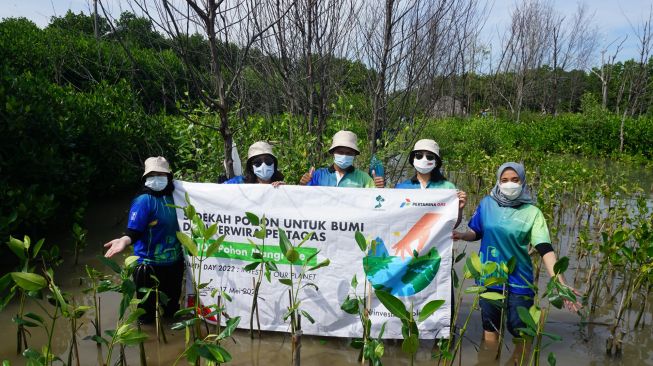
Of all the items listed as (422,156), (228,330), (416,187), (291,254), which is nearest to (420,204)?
(416,187)

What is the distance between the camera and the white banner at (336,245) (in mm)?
3363

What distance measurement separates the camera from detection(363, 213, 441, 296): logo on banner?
3.36 meters

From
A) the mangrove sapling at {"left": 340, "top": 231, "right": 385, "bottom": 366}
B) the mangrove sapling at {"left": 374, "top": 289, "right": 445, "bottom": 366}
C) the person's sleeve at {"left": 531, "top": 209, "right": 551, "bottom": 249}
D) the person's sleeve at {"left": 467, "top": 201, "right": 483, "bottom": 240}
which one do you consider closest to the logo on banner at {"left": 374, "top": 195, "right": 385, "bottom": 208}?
the mangrove sapling at {"left": 340, "top": 231, "right": 385, "bottom": 366}

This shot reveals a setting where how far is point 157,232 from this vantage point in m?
3.57

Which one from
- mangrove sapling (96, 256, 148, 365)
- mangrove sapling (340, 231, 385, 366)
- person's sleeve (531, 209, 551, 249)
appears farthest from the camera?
person's sleeve (531, 209, 551, 249)

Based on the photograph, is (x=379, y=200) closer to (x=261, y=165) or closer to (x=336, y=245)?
(x=336, y=245)

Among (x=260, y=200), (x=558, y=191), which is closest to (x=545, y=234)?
(x=260, y=200)

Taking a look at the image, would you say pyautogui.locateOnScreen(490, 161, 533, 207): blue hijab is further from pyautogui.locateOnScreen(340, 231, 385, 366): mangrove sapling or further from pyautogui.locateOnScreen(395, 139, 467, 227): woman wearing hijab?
pyautogui.locateOnScreen(340, 231, 385, 366): mangrove sapling

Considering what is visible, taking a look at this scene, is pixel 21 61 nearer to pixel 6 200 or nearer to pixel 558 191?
pixel 6 200

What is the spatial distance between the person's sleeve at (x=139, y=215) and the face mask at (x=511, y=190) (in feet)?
8.62

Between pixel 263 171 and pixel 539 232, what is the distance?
6.85ft

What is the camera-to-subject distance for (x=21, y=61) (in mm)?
8664

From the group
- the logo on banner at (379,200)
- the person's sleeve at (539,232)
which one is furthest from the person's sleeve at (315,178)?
the person's sleeve at (539,232)

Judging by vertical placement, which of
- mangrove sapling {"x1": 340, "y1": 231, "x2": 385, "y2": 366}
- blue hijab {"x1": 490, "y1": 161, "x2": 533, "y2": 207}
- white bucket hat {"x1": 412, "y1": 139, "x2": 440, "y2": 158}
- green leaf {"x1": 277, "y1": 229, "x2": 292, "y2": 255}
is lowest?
mangrove sapling {"x1": 340, "y1": 231, "x2": 385, "y2": 366}
